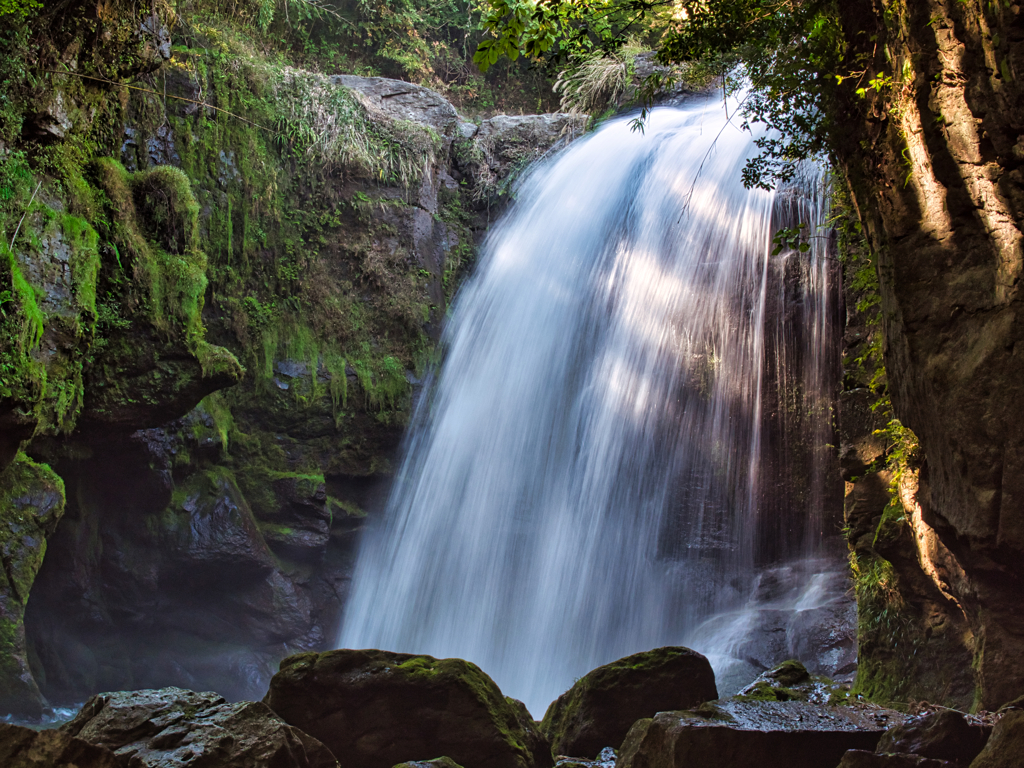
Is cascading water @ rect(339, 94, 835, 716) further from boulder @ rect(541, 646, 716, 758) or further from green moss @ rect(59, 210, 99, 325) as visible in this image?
green moss @ rect(59, 210, 99, 325)

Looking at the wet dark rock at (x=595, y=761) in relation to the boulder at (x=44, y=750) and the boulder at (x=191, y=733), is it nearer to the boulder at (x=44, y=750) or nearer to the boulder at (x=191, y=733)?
the boulder at (x=191, y=733)

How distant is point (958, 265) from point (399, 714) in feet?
13.9

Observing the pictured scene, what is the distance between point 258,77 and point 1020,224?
11.1m

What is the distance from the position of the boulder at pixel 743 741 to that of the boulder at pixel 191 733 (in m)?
1.82

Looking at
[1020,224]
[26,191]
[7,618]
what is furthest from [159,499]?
[1020,224]

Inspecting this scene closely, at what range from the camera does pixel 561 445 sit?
1063cm

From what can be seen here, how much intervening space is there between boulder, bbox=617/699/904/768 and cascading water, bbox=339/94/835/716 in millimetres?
4678

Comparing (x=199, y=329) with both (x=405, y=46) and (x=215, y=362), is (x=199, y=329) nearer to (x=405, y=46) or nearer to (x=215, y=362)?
(x=215, y=362)

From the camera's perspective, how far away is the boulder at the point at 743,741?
11.9ft

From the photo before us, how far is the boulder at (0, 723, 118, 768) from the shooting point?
2924 millimetres

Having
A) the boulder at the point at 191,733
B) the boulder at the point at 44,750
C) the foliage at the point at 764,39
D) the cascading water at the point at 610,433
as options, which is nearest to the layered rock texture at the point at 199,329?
the cascading water at the point at 610,433

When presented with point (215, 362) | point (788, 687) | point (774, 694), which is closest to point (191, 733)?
point (774, 694)

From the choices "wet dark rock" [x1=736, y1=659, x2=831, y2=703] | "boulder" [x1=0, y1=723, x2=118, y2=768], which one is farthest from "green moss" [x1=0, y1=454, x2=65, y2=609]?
"wet dark rock" [x1=736, y1=659, x2=831, y2=703]

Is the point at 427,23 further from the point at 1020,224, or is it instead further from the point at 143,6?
the point at 1020,224
